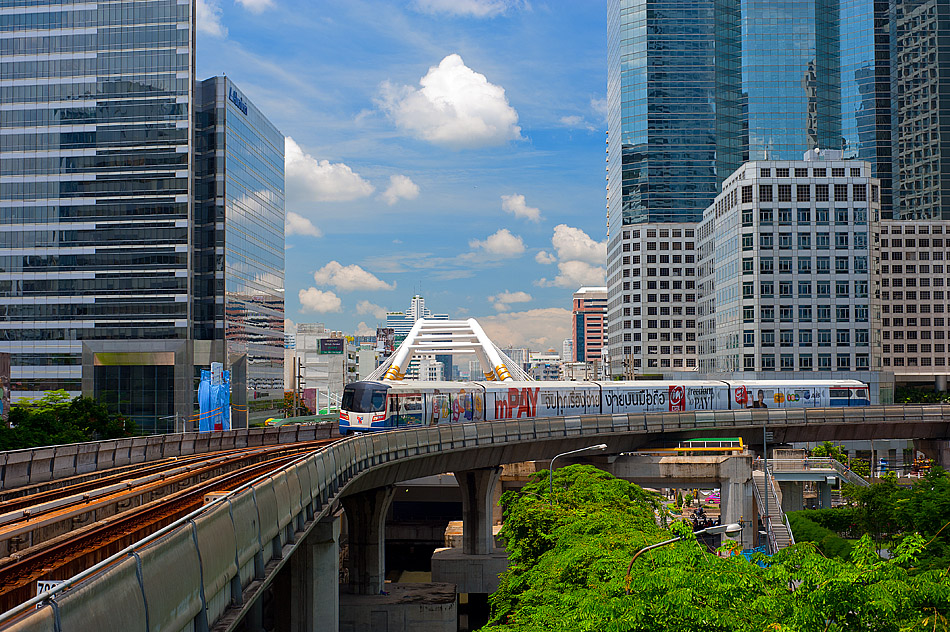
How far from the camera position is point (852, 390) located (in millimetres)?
83125

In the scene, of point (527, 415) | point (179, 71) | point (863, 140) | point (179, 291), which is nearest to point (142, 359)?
point (179, 291)

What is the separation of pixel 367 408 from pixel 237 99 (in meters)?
89.4

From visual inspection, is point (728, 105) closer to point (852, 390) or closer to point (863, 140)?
point (863, 140)

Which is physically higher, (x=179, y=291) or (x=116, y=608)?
(x=179, y=291)

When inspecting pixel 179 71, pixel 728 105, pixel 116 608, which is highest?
pixel 728 105

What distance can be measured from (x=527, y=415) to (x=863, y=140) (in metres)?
158

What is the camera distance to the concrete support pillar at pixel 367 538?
5253 cm

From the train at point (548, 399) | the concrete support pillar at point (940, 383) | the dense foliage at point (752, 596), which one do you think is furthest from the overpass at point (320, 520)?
the concrete support pillar at point (940, 383)

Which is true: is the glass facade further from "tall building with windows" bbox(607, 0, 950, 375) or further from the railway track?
the railway track

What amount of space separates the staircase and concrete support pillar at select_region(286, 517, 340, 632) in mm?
20067

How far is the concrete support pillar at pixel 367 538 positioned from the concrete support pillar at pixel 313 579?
59.4 feet

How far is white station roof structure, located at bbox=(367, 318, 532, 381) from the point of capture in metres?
87.7

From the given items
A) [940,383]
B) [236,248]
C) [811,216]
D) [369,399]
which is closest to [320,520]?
[369,399]

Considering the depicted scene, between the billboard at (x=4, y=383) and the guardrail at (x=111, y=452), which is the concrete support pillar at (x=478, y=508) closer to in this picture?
the guardrail at (x=111, y=452)
